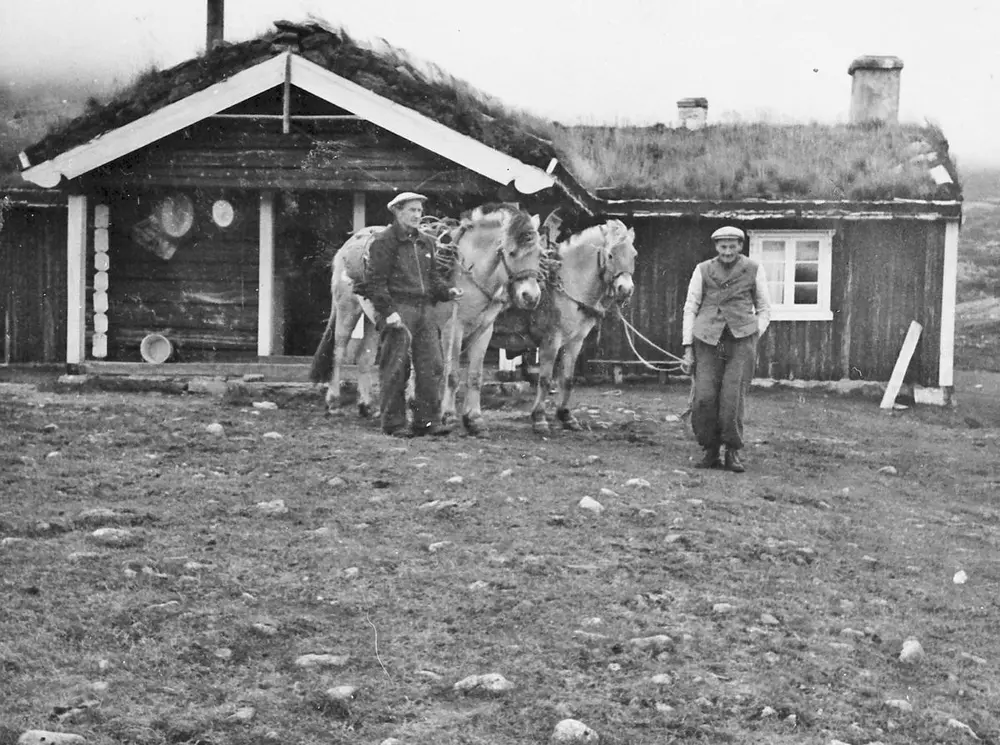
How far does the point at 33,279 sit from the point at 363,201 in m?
8.16

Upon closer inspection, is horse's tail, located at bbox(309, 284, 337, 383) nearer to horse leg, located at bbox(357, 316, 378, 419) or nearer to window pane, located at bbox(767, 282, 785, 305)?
horse leg, located at bbox(357, 316, 378, 419)

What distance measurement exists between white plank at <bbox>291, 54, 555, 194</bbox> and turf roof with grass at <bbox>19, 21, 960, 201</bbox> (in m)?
0.11

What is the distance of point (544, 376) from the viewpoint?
A: 41.6 feet

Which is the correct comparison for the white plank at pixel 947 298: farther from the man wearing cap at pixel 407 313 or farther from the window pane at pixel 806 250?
the man wearing cap at pixel 407 313

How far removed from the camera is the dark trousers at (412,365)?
1123 centimetres

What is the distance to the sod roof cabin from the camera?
50.1ft

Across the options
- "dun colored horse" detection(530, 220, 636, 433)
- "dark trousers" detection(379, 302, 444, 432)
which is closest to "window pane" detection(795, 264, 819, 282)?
"dun colored horse" detection(530, 220, 636, 433)

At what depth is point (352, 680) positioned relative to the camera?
A: 5.43 m

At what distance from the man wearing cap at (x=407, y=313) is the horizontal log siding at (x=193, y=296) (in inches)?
233

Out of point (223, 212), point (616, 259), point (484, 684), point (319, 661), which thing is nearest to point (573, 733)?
point (484, 684)

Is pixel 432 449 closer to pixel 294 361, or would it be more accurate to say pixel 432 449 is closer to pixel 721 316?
pixel 721 316

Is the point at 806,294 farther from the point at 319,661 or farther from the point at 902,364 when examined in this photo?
the point at 319,661

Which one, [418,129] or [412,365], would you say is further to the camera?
[418,129]

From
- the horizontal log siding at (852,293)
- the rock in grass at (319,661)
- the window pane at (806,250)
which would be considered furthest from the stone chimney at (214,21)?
the rock in grass at (319,661)
